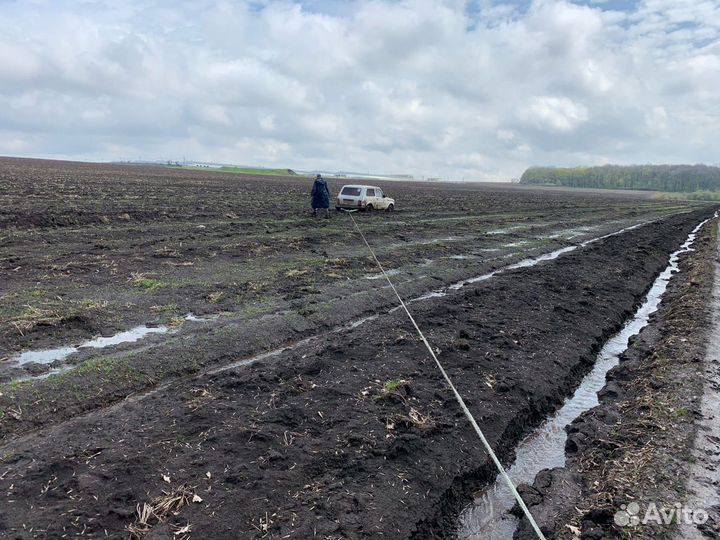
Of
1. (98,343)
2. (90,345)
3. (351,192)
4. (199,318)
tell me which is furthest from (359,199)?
(90,345)

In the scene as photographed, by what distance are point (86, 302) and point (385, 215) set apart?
20060 mm

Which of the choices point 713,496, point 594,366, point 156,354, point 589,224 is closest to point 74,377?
point 156,354

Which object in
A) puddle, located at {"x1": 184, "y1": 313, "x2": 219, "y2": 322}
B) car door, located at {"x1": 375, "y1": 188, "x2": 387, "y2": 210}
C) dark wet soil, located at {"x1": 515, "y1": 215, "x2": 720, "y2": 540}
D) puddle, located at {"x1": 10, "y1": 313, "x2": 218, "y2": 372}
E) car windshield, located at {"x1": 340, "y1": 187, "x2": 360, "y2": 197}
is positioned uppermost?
car windshield, located at {"x1": 340, "y1": 187, "x2": 360, "y2": 197}

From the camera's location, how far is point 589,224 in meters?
30.3

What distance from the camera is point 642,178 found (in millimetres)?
149250

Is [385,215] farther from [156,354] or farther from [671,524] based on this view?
[671,524]

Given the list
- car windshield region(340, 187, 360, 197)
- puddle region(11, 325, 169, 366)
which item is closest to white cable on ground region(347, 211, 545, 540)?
puddle region(11, 325, 169, 366)

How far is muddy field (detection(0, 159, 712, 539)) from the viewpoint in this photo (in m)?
3.69

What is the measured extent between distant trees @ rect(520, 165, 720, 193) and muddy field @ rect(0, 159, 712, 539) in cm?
15618

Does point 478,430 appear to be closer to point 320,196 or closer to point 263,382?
point 263,382

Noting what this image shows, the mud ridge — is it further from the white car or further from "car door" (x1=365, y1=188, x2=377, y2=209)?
"car door" (x1=365, y1=188, x2=377, y2=209)

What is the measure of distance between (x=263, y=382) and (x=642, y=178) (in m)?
172

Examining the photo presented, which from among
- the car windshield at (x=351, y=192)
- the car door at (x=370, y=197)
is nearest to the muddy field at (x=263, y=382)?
the car windshield at (x=351, y=192)

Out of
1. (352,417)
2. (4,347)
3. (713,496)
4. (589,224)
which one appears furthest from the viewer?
(589,224)
